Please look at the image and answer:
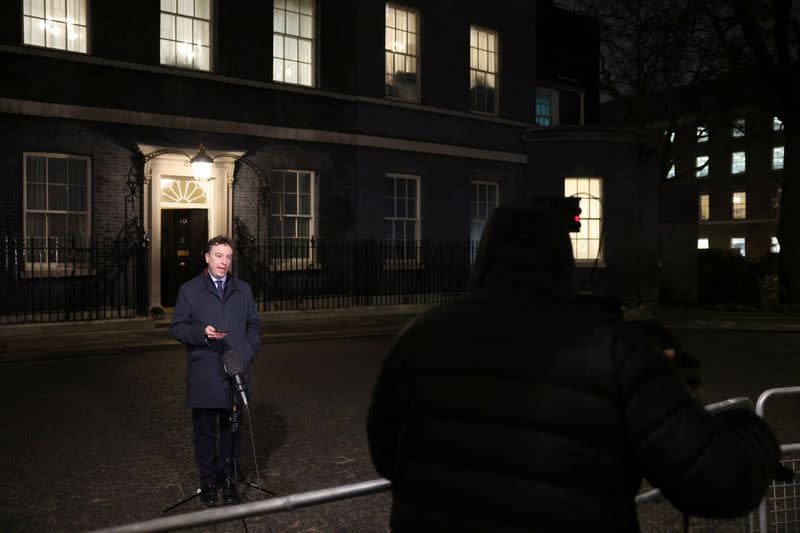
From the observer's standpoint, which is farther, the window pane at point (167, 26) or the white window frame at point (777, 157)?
the white window frame at point (777, 157)

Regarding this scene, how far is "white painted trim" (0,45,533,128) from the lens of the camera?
16.5 m

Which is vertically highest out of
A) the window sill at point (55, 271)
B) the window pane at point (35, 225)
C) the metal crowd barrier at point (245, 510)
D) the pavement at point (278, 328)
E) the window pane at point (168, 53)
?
the window pane at point (168, 53)

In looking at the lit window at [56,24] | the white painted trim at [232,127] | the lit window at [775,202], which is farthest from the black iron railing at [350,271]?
the lit window at [775,202]

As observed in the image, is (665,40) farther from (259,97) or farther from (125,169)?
(125,169)

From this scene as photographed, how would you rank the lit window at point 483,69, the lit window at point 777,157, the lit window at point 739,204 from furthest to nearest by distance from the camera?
the lit window at point 739,204 → the lit window at point 777,157 → the lit window at point 483,69

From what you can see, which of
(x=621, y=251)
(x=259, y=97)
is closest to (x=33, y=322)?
(x=259, y=97)

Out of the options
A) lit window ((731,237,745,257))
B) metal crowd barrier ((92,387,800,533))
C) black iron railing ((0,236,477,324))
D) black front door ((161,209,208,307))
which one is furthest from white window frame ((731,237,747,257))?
metal crowd barrier ((92,387,800,533))

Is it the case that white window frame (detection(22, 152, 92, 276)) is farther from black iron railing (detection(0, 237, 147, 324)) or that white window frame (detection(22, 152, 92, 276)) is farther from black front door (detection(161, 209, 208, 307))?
black front door (detection(161, 209, 208, 307))

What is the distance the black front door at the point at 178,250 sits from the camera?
1823 cm

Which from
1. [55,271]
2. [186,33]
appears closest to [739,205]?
[186,33]

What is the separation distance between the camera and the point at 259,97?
19500 millimetres

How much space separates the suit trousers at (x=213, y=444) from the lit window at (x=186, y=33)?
14.2 m

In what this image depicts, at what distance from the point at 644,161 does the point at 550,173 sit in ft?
10.3

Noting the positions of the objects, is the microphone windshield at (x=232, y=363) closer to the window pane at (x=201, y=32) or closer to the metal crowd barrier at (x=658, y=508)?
the metal crowd barrier at (x=658, y=508)
